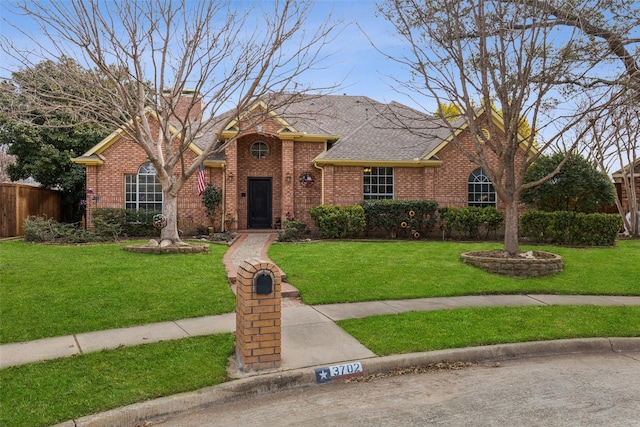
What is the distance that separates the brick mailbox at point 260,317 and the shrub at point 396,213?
36.7ft

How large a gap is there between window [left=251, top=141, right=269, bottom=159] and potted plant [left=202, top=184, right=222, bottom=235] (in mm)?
2552

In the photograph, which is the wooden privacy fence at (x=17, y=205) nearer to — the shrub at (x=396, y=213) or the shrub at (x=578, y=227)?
the shrub at (x=396, y=213)

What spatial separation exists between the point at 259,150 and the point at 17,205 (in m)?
9.06

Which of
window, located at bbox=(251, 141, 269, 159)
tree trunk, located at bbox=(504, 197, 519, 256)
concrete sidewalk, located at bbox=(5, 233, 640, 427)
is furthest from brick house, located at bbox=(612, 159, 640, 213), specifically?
window, located at bbox=(251, 141, 269, 159)

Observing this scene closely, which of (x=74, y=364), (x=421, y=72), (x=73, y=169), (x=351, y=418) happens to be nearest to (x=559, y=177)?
(x=421, y=72)

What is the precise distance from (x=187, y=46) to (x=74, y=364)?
934 cm

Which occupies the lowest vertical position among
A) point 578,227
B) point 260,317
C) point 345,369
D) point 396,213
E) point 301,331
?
point 345,369

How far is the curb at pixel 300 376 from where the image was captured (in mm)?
3977

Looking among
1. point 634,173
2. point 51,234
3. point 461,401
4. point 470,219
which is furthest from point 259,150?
point 634,173

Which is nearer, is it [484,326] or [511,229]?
[484,326]

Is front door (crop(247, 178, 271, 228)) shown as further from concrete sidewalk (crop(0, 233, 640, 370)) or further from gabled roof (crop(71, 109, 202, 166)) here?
concrete sidewalk (crop(0, 233, 640, 370))

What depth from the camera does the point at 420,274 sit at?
988 centimetres

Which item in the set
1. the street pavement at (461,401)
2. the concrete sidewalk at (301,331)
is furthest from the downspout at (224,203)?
the street pavement at (461,401)

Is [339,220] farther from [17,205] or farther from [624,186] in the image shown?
[624,186]
